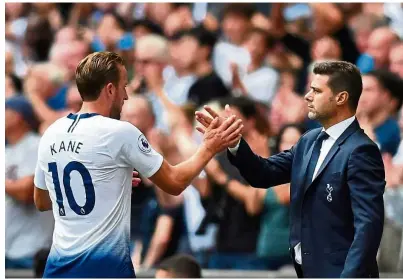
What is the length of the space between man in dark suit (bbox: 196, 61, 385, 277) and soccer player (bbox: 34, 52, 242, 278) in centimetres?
48

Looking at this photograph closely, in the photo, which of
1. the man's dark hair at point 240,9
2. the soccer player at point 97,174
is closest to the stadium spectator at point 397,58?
the man's dark hair at point 240,9

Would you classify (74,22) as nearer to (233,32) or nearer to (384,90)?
(233,32)

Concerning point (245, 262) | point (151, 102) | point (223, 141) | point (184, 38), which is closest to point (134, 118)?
point (151, 102)

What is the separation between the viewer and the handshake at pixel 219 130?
17.9 feet

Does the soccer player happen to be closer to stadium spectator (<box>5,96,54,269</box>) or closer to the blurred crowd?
the blurred crowd

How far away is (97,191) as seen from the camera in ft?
16.7

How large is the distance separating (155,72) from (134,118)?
0.72 m

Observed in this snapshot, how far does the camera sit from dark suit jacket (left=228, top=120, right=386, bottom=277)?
5.13m

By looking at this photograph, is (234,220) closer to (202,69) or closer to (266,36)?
(202,69)

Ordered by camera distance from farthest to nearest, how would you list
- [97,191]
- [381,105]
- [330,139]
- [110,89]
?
[381,105] → [330,139] → [110,89] → [97,191]

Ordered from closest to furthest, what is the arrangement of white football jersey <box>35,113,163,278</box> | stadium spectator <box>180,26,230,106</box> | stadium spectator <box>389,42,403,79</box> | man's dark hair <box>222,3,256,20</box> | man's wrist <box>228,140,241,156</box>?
white football jersey <box>35,113,163,278</box> → man's wrist <box>228,140,241,156</box> → stadium spectator <box>389,42,403,79</box> → stadium spectator <box>180,26,230,106</box> → man's dark hair <box>222,3,256,20</box>

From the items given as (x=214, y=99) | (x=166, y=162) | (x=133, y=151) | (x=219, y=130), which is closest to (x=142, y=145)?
(x=133, y=151)

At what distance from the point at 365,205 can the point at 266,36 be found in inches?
186

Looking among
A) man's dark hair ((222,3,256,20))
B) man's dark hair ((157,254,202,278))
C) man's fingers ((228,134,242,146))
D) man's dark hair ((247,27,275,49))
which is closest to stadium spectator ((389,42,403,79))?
man's dark hair ((247,27,275,49))
